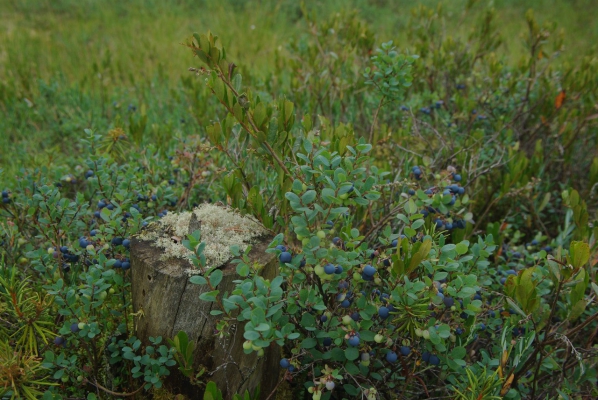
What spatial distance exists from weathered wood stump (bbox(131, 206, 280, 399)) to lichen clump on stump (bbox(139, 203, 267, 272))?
1 centimetres

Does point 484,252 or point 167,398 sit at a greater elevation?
point 484,252

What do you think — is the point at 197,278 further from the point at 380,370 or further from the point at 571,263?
the point at 571,263

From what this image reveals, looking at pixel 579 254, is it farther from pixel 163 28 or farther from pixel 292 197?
pixel 163 28

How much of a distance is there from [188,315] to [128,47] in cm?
503

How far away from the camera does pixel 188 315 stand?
1599 millimetres

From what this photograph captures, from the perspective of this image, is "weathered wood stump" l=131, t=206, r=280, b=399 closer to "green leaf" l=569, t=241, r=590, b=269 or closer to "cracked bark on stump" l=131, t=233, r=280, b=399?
"cracked bark on stump" l=131, t=233, r=280, b=399

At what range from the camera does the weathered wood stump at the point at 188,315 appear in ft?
5.17

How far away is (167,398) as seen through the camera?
1724 mm

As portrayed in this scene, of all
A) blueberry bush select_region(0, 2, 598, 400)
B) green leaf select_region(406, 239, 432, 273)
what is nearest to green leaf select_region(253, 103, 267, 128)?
blueberry bush select_region(0, 2, 598, 400)

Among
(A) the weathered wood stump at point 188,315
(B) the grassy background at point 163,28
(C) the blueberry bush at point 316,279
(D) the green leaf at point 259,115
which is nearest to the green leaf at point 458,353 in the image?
(C) the blueberry bush at point 316,279

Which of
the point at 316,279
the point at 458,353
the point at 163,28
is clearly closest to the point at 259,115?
the point at 316,279

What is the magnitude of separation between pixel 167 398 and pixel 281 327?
1.82ft

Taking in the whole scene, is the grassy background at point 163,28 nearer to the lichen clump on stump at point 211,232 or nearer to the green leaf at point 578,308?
the lichen clump on stump at point 211,232

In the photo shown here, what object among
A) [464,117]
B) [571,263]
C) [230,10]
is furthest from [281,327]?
[230,10]
